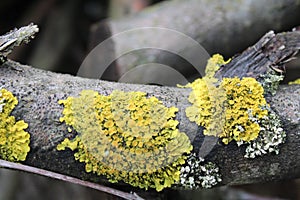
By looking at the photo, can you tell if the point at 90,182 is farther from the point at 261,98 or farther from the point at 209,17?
the point at 209,17

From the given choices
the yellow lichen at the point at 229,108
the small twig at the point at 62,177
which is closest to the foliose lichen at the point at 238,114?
the yellow lichen at the point at 229,108

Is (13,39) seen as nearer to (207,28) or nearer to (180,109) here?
(180,109)

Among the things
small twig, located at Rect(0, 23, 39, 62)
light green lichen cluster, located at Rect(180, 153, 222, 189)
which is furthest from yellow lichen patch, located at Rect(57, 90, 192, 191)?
small twig, located at Rect(0, 23, 39, 62)

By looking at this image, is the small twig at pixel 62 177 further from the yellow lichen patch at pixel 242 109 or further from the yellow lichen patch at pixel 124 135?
the yellow lichen patch at pixel 242 109

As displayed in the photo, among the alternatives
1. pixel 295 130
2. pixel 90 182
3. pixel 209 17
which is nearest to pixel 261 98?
pixel 295 130

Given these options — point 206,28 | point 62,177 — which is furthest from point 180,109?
point 206,28

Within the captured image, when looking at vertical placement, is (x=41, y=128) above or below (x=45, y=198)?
below

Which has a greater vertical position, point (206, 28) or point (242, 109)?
point (206, 28)
